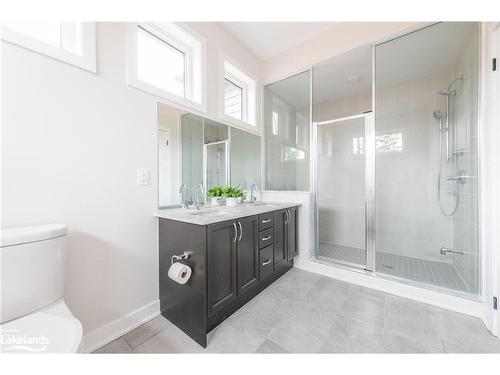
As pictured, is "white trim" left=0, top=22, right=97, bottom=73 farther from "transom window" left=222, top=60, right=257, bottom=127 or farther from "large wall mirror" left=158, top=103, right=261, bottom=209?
"transom window" left=222, top=60, right=257, bottom=127

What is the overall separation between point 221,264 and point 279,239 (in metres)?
0.85

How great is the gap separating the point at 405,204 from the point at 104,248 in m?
3.02

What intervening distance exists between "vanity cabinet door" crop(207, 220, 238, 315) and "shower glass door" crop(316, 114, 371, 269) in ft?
4.62

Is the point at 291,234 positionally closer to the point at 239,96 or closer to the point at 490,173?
the point at 490,173

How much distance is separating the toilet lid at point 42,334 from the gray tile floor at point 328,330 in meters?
0.61

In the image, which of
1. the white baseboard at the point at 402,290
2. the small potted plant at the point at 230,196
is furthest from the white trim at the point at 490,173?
the small potted plant at the point at 230,196

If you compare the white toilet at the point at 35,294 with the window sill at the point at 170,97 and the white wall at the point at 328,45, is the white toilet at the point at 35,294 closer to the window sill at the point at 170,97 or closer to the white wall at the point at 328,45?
the window sill at the point at 170,97

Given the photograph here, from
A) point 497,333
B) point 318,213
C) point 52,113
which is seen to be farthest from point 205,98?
point 497,333

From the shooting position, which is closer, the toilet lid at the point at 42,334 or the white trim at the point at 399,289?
the toilet lid at the point at 42,334

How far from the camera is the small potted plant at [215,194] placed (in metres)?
2.02

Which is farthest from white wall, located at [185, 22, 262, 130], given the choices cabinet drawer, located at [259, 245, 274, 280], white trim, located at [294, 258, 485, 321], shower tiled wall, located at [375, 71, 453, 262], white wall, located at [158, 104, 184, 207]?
white trim, located at [294, 258, 485, 321]

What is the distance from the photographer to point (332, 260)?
2.37 metres

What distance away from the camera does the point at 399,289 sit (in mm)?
1841

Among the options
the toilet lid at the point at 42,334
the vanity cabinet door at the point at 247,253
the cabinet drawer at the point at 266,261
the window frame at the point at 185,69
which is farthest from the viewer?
the cabinet drawer at the point at 266,261
